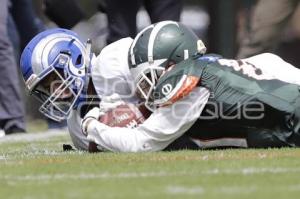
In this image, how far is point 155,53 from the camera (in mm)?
5961

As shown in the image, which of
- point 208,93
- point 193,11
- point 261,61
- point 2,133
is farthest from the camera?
point 193,11

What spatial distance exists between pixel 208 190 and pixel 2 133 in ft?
14.2

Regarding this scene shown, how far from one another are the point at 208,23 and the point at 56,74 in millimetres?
6984

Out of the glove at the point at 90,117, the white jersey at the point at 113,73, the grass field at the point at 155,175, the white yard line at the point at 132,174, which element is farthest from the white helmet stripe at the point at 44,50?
the white yard line at the point at 132,174

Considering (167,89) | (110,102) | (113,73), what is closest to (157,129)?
(167,89)

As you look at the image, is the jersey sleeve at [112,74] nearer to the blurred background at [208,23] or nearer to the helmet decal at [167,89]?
the helmet decal at [167,89]

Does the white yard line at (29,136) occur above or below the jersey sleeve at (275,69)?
below

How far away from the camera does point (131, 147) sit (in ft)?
19.4

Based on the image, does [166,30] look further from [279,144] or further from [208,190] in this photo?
[208,190]

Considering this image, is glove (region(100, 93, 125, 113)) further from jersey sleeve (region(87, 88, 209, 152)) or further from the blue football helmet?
the blue football helmet

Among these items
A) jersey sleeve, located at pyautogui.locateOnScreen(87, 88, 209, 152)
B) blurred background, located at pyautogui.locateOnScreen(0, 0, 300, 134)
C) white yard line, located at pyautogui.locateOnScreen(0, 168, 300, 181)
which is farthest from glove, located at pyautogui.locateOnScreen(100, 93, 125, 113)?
blurred background, located at pyautogui.locateOnScreen(0, 0, 300, 134)

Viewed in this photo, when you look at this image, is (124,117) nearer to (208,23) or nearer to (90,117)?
(90,117)

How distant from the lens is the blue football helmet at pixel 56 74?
6.25m

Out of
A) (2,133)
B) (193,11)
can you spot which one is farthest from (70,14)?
(193,11)
